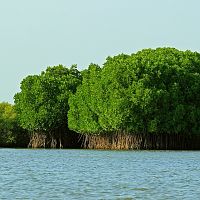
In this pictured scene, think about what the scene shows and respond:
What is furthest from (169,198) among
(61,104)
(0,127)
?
(0,127)

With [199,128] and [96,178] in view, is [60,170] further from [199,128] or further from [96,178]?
[199,128]

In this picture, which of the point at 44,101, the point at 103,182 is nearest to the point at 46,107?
the point at 44,101

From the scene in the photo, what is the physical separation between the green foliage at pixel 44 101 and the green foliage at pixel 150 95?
38.7 feet

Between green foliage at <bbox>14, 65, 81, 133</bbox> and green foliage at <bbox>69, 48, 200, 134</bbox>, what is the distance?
11.8m

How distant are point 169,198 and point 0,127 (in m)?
79.2

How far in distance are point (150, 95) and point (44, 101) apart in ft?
75.2

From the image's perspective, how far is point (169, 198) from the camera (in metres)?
29.0

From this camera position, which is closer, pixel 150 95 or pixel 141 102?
pixel 150 95

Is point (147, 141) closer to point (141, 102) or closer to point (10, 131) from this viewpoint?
point (141, 102)

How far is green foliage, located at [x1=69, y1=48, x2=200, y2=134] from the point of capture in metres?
81.4

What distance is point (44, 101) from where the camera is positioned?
99875mm

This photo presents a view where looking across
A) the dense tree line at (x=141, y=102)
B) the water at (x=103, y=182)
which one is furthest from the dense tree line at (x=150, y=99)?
the water at (x=103, y=182)

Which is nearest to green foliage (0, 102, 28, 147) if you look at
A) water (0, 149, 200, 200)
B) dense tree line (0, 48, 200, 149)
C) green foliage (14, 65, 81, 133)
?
green foliage (14, 65, 81, 133)

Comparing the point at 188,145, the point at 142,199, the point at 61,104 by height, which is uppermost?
the point at 61,104
